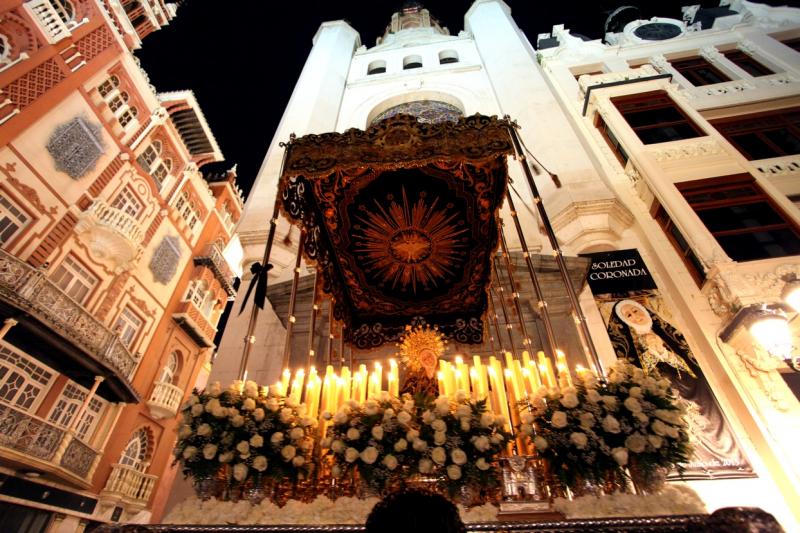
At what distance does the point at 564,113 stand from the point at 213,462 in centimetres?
1241

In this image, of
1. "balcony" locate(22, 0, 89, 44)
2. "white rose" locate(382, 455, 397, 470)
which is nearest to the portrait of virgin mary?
"white rose" locate(382, 455, 397, 470)

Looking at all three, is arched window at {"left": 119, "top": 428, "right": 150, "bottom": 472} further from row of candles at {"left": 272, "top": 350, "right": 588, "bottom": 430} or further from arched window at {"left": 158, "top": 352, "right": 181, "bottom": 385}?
row of candles at {"left": 272, "top": 350, "right": 588, "bottom": 430}

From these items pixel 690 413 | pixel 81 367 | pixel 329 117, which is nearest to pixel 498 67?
pixel 329 117

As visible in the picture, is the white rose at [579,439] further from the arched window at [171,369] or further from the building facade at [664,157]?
the arched window at [171,369]

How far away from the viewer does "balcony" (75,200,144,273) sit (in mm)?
12781

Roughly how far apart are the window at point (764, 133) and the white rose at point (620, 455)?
967 centimetres

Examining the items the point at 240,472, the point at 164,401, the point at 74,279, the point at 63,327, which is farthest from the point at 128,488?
the point at 240,472

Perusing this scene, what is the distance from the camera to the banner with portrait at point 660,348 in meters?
4.95

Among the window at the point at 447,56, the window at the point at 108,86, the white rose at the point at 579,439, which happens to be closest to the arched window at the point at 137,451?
the window at the point at 108,86

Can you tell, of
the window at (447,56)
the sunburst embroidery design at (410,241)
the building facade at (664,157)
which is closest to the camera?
the building facade at (664,157)

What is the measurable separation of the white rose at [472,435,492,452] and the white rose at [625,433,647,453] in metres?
0.98

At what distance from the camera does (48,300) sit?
10922 mm

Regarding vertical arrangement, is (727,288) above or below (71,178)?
below

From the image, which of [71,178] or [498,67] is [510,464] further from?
[71,178]
